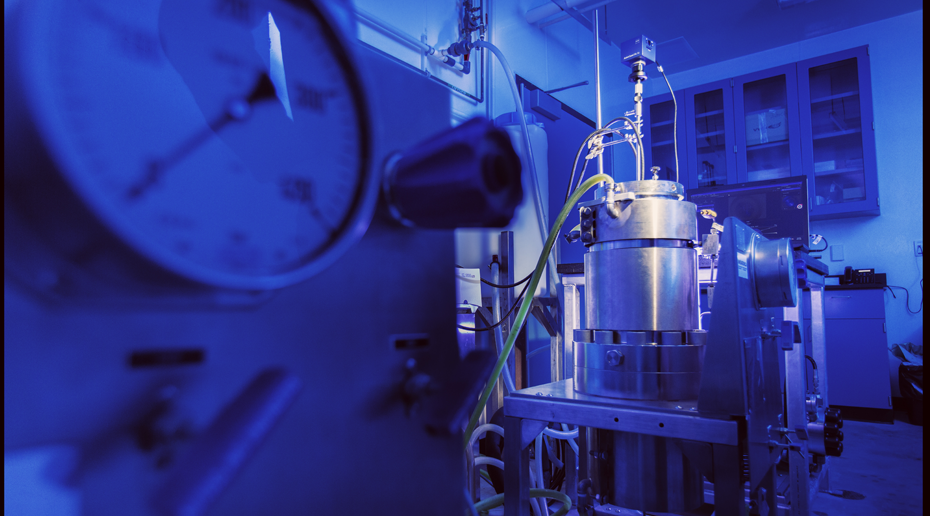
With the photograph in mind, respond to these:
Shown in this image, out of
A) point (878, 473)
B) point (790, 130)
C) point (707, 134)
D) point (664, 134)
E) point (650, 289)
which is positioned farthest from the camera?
point (664, 134)

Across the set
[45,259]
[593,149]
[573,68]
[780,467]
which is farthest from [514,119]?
[573,68]

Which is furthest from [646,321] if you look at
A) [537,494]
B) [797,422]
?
[797,422]

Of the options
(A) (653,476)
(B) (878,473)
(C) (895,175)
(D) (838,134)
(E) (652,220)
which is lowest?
(B) (878,473)

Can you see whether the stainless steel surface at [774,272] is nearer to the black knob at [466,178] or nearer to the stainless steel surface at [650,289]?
the stainless steel surface at [650,289]

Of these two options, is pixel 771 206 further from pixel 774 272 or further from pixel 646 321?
pixel 646 321

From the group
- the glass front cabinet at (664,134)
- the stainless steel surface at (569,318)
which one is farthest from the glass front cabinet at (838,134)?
the stainless steel surface at (569,318)

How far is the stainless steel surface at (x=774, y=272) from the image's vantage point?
71 cm

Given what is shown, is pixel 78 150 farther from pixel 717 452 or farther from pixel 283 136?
pixel 717 452

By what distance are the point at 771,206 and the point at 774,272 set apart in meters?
2.11

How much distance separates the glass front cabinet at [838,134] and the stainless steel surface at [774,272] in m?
3.59

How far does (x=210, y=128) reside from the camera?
20 centimetres

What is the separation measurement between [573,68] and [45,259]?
8.76 feet

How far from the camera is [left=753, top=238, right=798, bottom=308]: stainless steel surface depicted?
2.34ft

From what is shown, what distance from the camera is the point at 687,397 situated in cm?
72
